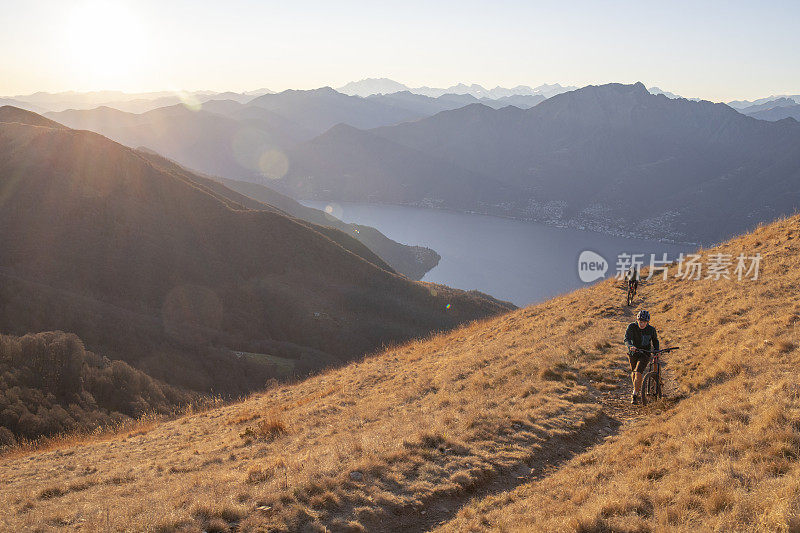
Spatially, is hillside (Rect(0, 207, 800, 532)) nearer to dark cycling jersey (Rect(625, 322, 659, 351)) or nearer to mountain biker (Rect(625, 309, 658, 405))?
mountain biker (Rect(625, 309, 658, 405))

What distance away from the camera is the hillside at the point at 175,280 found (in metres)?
39.5

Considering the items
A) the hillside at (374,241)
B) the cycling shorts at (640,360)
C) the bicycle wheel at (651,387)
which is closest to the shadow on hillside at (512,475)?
the bicycle wheel at (651,387)

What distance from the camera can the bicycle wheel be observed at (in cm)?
1109

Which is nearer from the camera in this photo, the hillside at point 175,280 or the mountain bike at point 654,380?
the mountain bike at point 654,380

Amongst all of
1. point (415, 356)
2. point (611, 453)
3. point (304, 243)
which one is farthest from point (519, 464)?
point (304, 243)

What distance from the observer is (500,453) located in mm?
9008

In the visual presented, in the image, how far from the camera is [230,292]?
2239 inches

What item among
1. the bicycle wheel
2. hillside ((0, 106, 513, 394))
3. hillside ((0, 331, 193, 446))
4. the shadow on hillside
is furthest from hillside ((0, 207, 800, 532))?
hillside ((0, 106, 513, 394))

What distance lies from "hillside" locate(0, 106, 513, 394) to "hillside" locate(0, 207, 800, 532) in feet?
80.5

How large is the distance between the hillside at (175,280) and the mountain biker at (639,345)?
102 feet

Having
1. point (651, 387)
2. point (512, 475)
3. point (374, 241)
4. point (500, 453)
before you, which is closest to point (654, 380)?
point (651, 387)

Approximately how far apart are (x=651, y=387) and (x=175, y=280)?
2083 inches

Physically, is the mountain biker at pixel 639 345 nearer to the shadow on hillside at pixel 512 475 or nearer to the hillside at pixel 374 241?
the shadow on hillside at pixel 512 475

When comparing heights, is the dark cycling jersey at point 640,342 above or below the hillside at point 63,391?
above
